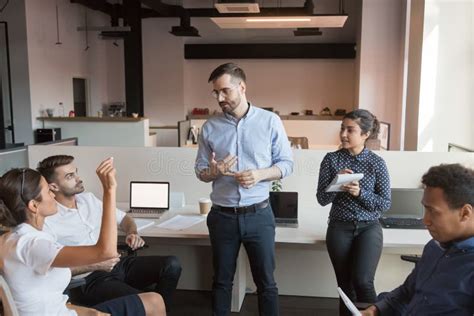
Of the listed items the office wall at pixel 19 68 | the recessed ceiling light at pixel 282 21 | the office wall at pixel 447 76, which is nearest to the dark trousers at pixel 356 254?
the office wall at pixel 447 76

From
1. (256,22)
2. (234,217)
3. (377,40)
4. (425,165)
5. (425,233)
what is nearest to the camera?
(234,217)

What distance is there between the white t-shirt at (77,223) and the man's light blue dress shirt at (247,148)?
64cm

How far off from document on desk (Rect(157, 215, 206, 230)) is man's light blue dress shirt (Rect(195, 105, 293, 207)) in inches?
23.3

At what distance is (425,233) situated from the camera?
8.64 ft

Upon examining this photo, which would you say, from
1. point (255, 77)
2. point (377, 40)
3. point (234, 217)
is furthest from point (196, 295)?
point (255, 77)

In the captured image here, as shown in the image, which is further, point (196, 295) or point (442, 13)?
point (442, 13)

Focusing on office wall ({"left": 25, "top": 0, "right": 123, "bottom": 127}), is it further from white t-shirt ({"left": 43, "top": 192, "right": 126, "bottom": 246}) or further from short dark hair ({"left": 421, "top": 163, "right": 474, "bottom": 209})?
short dark hair ({"left": 421, "top": 163, "right": 474, "bottom": 209})

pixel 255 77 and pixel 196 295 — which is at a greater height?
pixel 255 77

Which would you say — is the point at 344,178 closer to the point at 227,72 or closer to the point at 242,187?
the point at 242,187

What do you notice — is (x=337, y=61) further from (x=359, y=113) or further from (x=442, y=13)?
(x=359, y=113)

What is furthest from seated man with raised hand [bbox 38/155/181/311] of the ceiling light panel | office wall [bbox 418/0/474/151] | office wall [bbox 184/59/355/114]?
office wall [bbox 184/59/355/114]

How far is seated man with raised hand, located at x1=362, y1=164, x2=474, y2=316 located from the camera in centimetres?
131

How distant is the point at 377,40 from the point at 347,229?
5.99 meters

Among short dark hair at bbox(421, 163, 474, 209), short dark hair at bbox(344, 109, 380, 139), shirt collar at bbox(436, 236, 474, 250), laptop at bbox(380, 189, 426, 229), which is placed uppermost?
short dark hair at bbox(344, 109, 380, 139)
